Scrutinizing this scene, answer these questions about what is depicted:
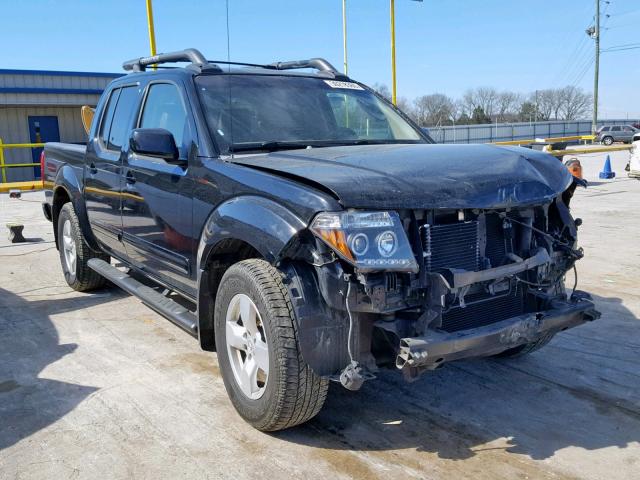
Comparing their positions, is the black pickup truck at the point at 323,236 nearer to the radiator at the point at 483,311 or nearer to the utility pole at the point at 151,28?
the radiator at the point at 483,311

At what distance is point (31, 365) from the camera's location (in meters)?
4.59

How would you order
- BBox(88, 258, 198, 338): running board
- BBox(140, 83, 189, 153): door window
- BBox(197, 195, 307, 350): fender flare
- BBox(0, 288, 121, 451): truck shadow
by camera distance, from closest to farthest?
BBox(197, 195, 307, 350): fender flare < BBox(0, 288, 121, 451): truck shadow < BBox(88, 258, 198, 338): running board < BBox(140, 83, 189, 153): door window

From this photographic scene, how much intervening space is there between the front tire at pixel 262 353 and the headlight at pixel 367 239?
1.41ft

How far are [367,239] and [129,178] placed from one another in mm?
2644

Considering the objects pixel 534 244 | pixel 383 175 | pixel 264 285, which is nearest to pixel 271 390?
pixel 264 285

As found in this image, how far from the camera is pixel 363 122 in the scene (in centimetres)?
481

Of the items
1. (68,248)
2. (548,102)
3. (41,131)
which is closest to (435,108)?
(548,102)

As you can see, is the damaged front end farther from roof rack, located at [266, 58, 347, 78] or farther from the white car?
the white car

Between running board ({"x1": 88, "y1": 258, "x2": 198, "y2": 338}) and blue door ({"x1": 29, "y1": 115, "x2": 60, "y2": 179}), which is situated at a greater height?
blue door ({"x1": 29, "y1": 115, "x2": 60, "y2": 179})

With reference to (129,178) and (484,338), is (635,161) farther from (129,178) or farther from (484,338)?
(484,338)

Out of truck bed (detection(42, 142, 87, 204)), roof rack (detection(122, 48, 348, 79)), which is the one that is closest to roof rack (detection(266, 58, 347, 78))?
roof rack (detection(122, 48, 348, 79))

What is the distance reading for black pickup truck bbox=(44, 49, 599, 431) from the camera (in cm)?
298

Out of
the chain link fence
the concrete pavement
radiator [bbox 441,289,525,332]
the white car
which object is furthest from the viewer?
the chain link fence

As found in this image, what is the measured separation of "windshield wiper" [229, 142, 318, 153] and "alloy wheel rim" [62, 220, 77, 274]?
315cm
